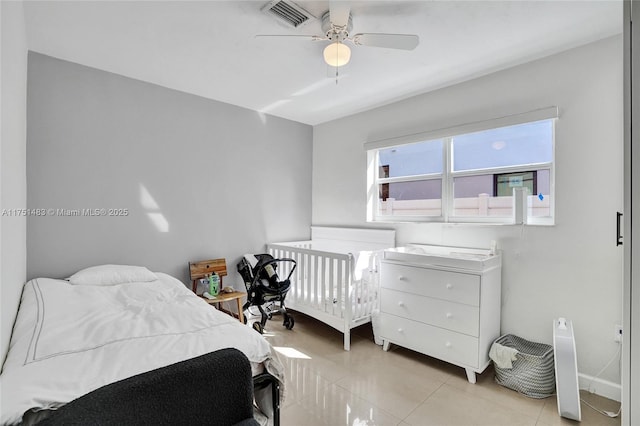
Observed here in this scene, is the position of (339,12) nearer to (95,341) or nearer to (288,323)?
(95,341)

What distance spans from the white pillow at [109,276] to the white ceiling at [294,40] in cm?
169

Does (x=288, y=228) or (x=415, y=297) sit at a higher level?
(x=288, y=228)

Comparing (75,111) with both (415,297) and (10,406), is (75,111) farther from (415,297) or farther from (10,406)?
(415,297)

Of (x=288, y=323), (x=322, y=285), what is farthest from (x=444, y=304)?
(x=288, y=323)

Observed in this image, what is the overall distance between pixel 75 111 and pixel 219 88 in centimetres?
121

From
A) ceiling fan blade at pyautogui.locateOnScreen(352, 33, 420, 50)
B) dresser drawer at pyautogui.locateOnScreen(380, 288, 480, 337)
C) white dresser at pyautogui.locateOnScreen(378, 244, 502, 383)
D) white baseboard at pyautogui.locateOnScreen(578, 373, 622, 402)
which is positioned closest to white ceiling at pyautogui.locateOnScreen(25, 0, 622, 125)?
ceiling fan blade at pyautogui.locateOnScreen(352, 33, 420, 50)

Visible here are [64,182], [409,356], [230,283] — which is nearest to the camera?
[64,182]

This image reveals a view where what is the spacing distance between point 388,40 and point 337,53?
0.32 metres

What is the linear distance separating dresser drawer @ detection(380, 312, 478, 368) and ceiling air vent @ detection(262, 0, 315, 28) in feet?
7.83

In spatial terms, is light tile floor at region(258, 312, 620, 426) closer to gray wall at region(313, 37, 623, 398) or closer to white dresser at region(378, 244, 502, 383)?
white dresser at region(378, 244, 502, 383)

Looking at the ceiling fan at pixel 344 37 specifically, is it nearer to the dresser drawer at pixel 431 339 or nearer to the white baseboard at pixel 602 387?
the dresser drawer at pixel 431 339

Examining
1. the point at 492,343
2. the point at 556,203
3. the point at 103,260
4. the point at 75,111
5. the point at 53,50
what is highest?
the point at 53,50

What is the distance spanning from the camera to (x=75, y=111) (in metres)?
2.53

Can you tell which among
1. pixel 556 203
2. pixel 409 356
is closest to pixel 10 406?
pixel 409 356
